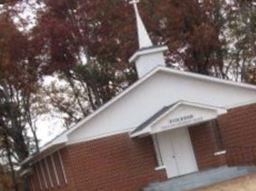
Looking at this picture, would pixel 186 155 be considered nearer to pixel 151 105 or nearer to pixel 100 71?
pixel 151 105

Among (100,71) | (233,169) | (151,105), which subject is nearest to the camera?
(233,169)

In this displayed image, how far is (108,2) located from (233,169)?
18905 millimetres

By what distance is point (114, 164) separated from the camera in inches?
1324

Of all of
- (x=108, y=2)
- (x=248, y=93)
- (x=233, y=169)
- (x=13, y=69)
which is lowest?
(x=233, y=169)

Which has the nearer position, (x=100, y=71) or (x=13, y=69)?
(x=13, y=69)

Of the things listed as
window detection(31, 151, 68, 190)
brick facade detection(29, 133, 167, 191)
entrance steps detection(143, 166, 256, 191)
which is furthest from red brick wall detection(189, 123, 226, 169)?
window detection(31, 151, 68, 190)

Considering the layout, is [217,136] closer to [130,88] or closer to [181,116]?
[181,116]

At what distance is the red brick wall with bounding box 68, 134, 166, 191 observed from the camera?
33156 millimetres

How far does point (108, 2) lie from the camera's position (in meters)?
47.2

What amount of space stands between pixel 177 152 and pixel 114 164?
3157mm

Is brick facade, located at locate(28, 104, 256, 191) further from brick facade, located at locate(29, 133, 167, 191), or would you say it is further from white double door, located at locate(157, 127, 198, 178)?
white double door, located at locate(157, 127, 198, 178)

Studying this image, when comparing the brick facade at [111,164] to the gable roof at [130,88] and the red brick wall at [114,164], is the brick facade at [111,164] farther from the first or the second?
the gable roof at [130,88]

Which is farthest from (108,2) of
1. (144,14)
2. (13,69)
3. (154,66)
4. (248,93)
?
(248,93)

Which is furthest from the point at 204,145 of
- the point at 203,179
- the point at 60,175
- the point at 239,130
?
the point at 60,175
